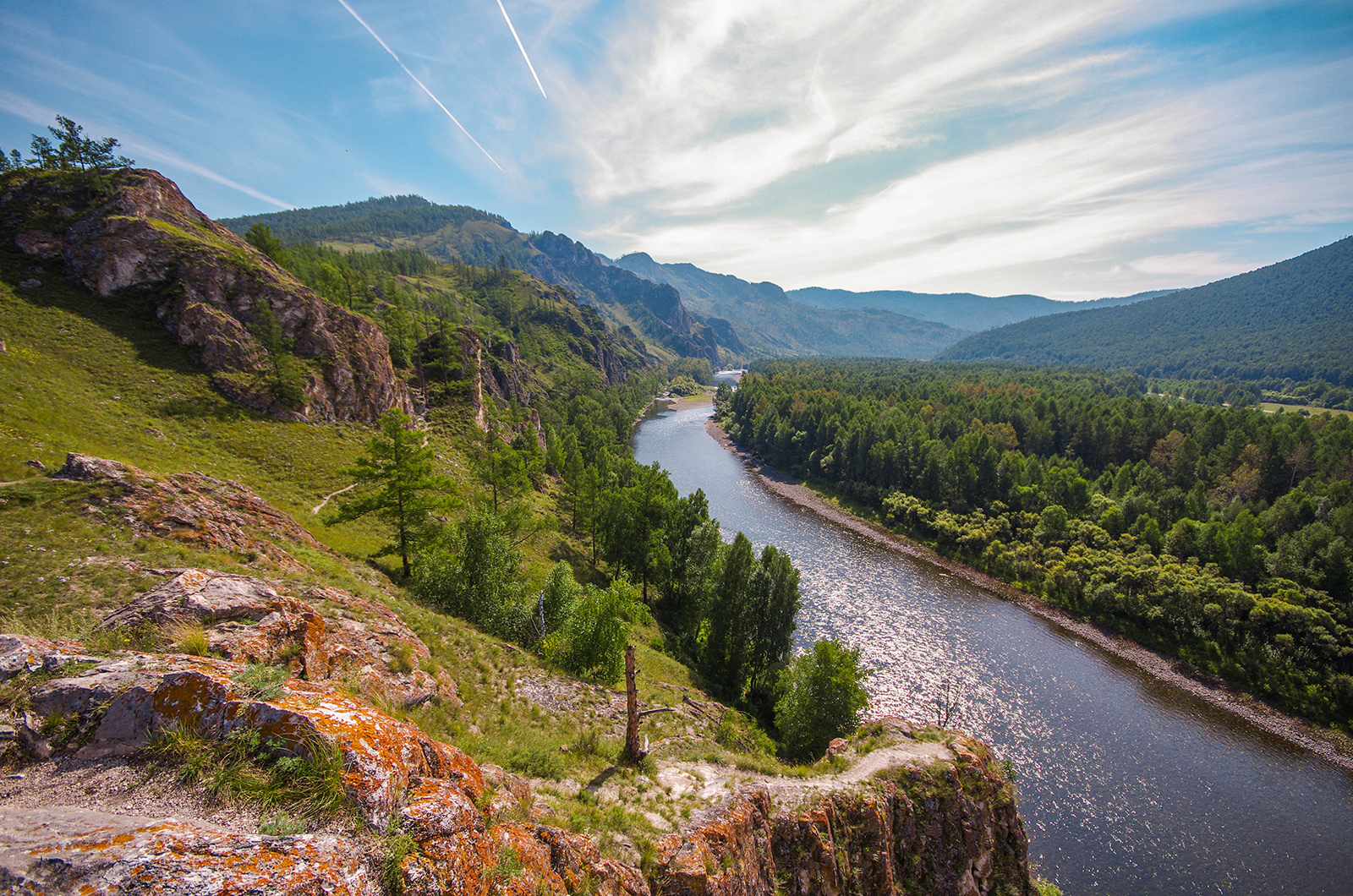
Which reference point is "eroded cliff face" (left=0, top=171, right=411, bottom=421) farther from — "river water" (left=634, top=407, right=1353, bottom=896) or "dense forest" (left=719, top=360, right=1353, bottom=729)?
"dense forest" (left=719, top=360, right=1353, bottom=729)

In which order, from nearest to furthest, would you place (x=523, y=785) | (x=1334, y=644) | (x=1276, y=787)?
(x=523, y=785)
(x=1276, y=787)
(x=1334, y=644)

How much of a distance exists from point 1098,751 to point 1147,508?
149 ft

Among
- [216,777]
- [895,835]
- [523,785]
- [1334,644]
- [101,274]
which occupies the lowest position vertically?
[1334,644]

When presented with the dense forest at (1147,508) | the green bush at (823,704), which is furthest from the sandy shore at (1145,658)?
the green bush at (823,704)

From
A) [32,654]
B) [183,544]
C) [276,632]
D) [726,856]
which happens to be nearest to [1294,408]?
[726,856]

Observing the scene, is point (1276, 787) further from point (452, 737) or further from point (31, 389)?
point (31, 389)

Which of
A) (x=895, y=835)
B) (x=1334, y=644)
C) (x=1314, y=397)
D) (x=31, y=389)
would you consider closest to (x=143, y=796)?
(x=895, y=835)

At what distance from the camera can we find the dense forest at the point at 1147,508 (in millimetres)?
47875

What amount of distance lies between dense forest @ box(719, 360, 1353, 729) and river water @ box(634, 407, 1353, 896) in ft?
27.8

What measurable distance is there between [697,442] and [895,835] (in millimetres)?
123010

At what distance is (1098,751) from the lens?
38969mm

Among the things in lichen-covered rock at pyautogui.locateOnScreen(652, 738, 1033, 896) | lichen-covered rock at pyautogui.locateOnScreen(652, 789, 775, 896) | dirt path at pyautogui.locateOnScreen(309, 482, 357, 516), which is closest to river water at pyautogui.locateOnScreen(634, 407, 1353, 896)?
lichen-covered rock at pyautogui.locateOnScreen(652, 738, 1033, 896)

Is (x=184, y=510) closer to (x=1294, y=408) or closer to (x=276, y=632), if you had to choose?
(x=276, y=632)

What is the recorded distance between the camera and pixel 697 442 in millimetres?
140125
